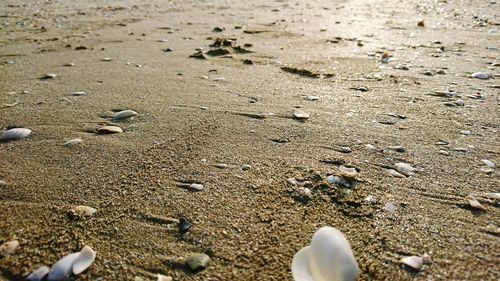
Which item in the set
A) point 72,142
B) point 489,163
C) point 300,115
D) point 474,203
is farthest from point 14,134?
point 489,163

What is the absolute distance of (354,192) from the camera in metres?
1.75

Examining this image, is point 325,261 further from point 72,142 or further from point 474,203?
point 72,142

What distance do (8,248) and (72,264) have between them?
0.27m

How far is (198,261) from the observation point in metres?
1.34

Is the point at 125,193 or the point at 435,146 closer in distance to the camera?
the point at 125,193

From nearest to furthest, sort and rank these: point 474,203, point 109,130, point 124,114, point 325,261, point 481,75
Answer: point 325,261, point 474,203, point 109,130, point 124,114, point 481,75

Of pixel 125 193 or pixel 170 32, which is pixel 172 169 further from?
pixel 170 32

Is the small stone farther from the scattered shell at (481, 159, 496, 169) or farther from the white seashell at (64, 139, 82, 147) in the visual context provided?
the scattered shell at (481, 159, 496, 169)

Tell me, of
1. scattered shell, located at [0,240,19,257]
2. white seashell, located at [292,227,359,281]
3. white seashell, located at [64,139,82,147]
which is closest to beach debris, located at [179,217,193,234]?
white seashell, located at [292,227,359,281]

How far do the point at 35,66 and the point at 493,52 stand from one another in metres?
5.08

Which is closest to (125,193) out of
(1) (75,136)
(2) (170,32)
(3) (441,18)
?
(1) (75,136)

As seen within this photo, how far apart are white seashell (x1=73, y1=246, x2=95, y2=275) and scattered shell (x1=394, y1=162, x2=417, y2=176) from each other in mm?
1504

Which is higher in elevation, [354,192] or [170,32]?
[170,32]

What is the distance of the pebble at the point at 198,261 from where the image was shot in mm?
1321
